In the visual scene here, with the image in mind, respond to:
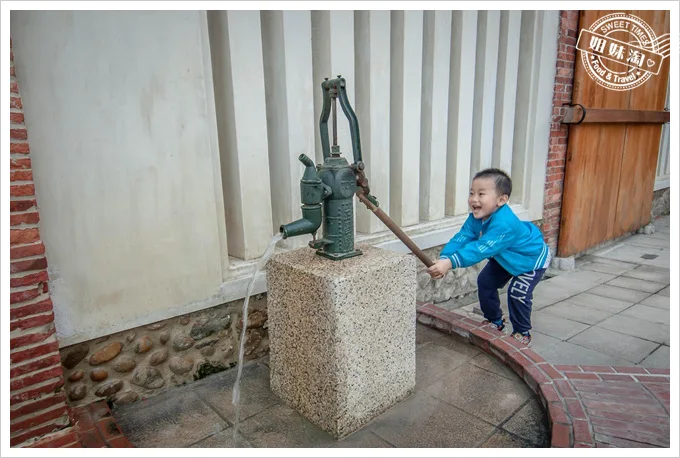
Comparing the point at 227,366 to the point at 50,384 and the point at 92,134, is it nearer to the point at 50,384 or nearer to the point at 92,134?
the point at 50,384

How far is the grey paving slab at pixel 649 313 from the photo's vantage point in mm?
4066

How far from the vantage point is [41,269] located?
83.7 inches

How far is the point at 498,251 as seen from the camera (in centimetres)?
321

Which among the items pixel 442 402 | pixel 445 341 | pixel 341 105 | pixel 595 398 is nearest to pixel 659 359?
pixel 595 398

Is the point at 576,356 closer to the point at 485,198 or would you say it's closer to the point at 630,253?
the point at 485,198

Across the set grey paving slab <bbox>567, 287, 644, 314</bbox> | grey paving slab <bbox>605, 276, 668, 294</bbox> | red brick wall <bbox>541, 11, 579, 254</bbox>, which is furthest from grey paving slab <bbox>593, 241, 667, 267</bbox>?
grey paving slab <bbox>567, 287, 644, 314</bbox>

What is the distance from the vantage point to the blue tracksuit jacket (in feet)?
10.2

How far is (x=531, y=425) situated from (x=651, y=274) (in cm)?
389

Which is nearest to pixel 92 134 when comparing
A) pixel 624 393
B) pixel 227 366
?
pixel 227 366

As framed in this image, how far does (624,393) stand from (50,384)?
10.0 ft

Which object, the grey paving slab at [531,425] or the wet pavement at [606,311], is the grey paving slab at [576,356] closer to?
the wet pavement at [606,311]

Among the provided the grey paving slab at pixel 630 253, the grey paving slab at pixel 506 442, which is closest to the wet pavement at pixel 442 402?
the grey paving slab at pixel 506 442

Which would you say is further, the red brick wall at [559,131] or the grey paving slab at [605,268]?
the grey paving slab at [605,268]

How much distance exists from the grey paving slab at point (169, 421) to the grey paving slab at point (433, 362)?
123 cm
